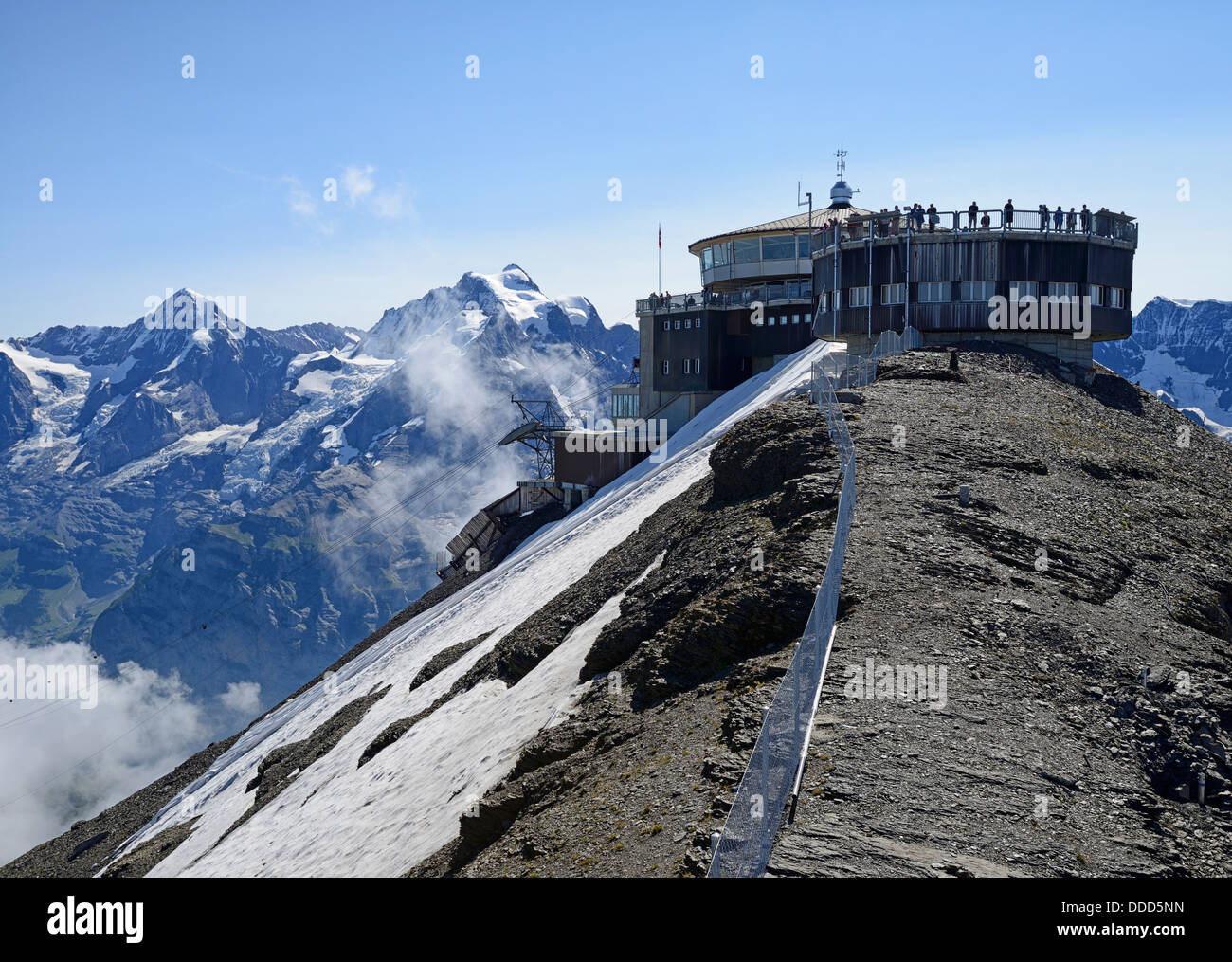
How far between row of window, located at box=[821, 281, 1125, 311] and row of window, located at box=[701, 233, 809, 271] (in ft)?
65.8

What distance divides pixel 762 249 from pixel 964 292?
24248 mm

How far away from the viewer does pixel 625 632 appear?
76.2 feet

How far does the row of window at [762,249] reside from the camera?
6938 centimetres

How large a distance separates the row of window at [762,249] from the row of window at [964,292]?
2005 centimetres

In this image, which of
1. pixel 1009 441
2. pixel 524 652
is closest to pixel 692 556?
pixel 524 652

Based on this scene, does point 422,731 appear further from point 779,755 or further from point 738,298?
point 738,298

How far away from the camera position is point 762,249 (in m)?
70.2

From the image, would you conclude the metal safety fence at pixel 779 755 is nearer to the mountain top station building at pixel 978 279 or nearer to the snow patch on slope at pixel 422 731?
the snow patch on slope at pixel 422 731

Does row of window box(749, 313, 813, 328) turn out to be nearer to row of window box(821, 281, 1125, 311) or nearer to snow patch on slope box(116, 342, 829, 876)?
snow patch on slope box(116, 342, 829, 876)

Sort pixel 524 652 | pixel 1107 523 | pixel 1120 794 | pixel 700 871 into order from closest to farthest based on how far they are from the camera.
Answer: pixel 700 871, pixel 1120 794, pixel 1107 523, pixel 524 652

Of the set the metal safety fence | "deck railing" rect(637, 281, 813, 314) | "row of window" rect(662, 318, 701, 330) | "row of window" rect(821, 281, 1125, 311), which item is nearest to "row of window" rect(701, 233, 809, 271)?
"deck railing" rect(637, 281, 813, 314)

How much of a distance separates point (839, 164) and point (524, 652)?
183 ft
